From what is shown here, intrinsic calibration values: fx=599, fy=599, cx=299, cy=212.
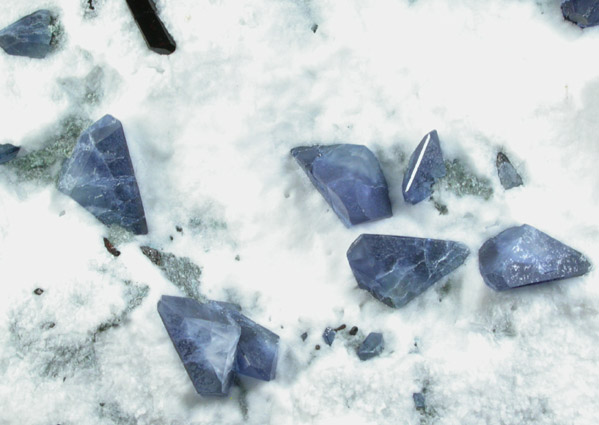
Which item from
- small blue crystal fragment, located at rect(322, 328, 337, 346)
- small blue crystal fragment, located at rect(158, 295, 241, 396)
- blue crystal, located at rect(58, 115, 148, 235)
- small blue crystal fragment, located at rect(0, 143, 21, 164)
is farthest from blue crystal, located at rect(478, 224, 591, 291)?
small blue crystal fragment, located at rect(0, 143, 21, 164)

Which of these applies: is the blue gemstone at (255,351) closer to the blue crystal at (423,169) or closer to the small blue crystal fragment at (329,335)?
the small blue crystal fragment at (329,335)

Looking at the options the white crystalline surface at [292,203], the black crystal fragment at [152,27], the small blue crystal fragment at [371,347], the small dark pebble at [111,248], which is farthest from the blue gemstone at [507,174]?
the small dark pebble at [111,248]

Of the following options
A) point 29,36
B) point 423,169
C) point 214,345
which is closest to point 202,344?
point 214,345

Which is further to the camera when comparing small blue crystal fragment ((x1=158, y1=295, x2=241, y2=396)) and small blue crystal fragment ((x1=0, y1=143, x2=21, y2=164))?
small blue crystal fragment ((x1=0, y1=143, x2=21, y2=164))

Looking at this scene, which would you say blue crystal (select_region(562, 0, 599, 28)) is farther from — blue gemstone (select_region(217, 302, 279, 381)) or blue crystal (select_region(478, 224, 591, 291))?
blue gemstone (select_region(217, 302, 279, 381))

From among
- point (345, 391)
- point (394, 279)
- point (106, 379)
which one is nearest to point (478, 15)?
point (394, 279)

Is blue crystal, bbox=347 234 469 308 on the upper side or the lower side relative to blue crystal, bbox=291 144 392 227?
lower
